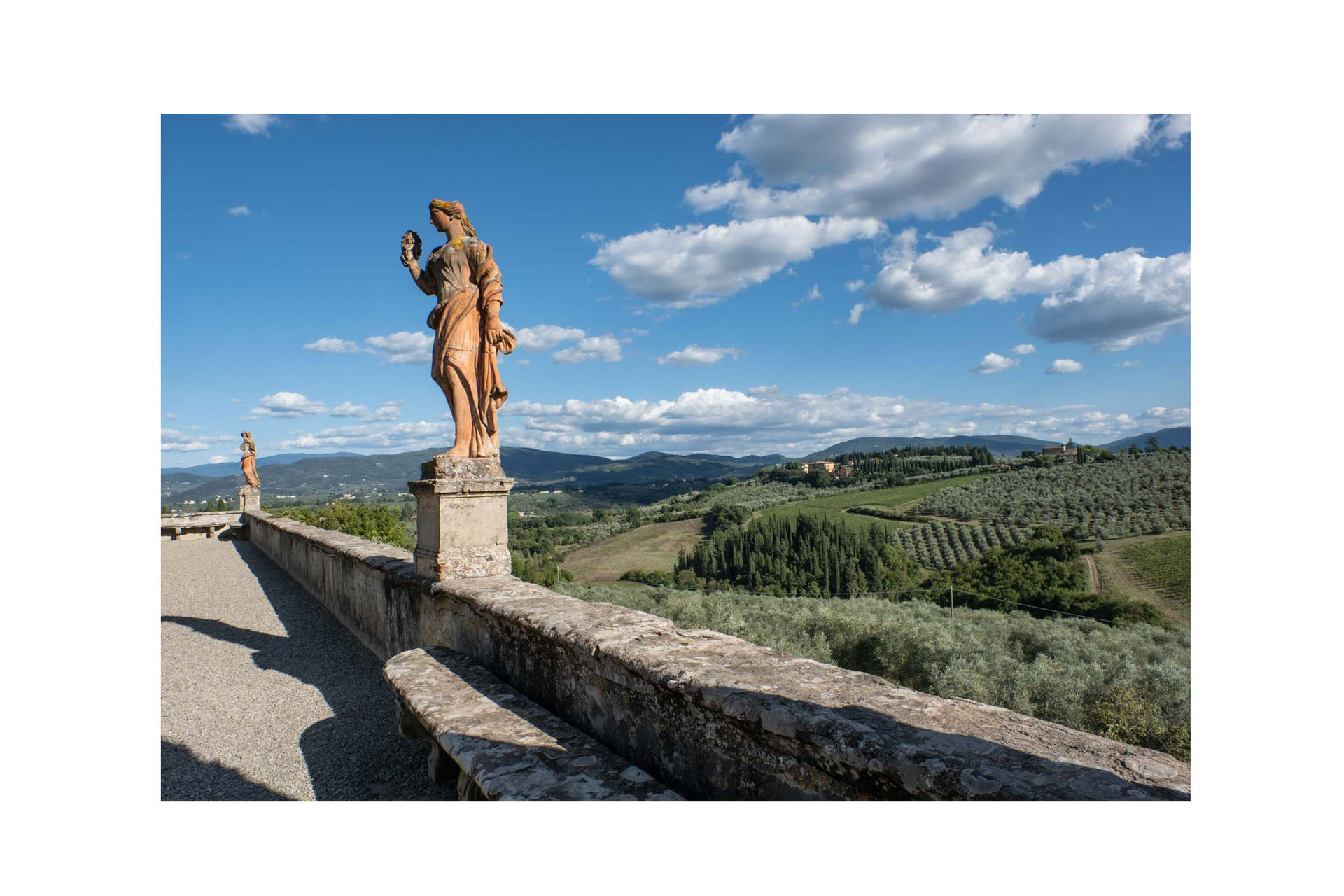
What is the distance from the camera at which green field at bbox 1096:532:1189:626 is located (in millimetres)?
24656

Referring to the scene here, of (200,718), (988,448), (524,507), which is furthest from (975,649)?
(988,448)

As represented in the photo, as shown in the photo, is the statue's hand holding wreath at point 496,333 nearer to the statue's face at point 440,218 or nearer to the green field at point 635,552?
the statue's face at point 440,218

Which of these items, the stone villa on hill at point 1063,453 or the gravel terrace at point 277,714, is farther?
the stone villa on hill at point 1063,453

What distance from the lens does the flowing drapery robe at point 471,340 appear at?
16.2ft

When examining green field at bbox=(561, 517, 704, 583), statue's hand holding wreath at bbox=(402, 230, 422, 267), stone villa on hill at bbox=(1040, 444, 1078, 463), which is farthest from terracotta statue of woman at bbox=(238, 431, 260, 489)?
stone villa on hill at bbox=(1040, 444, 1078, 463)

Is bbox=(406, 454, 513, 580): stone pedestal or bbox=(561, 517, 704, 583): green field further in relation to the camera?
bbox=(561, 517, 704, 583): green field

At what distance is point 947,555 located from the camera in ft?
124

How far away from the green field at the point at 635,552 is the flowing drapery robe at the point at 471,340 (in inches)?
855

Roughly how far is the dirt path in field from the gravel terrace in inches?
1104

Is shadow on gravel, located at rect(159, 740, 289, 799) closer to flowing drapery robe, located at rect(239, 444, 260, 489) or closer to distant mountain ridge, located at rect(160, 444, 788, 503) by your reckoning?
distant mountain ridge, located at rect(160, 444, 788, 503)

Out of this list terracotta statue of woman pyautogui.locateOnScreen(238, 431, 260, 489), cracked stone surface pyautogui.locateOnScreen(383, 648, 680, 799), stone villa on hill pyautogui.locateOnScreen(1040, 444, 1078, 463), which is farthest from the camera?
stone villa on hill pyautogui.locateOnScreen(1040, 444, 1078, 463)

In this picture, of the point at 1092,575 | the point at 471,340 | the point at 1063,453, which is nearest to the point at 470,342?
the point at 471,340

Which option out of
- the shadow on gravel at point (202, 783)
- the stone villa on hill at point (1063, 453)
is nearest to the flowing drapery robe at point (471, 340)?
the shadow on gravel at point (202, 783)

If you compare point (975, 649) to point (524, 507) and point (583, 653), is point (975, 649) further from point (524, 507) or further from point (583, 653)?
point (524, 507)
